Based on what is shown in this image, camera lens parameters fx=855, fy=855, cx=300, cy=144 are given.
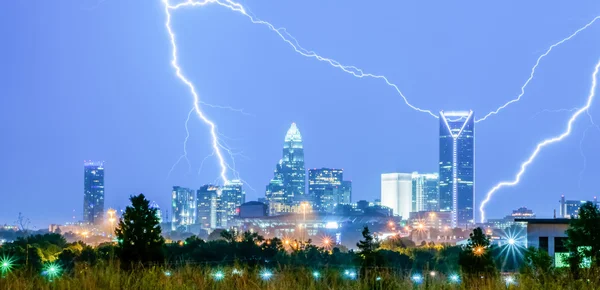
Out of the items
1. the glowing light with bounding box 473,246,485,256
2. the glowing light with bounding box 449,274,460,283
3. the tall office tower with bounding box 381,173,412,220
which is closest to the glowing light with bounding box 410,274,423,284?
the glowing light with bounding box 449,274,460,283

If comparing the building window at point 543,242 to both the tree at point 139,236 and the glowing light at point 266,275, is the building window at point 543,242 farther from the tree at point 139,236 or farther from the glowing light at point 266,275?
the glowing light at point 266,275

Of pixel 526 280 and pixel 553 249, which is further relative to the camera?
pixel 553 249

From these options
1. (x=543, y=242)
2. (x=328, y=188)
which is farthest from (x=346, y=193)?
(x=543, y=242)

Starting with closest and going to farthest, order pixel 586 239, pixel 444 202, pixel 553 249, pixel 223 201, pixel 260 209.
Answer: pixel 586 239
pixel 553 249
pixel 260 209
pixel 223 201
pixel 444 202

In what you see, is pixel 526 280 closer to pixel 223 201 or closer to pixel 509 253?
pixel 509 253

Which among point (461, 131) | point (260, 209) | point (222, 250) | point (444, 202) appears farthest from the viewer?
point (461, 131)

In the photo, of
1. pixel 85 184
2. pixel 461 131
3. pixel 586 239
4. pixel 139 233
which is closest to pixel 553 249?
pixel 586 239

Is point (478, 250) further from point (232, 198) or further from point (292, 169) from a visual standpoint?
point (292, 169)
